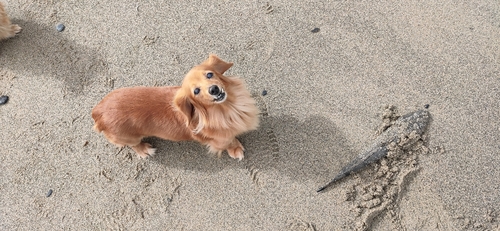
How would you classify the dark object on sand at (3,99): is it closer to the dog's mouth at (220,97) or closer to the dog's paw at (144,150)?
the dog's paw at (144,150)

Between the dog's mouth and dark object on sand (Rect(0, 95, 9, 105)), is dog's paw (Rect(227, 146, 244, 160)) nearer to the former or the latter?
the dog's mouth

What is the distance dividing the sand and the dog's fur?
130 millimetres

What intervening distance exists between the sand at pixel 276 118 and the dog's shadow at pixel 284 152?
0.01 meters

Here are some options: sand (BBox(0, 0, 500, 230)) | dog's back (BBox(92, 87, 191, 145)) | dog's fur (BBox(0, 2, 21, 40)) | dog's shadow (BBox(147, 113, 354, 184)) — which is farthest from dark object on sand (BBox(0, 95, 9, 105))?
dog's shadow (BBox(147, 113, 354, 184))

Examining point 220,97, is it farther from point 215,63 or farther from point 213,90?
point 215,63

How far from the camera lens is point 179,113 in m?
2.87

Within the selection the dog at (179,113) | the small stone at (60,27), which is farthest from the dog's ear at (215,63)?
the small stone at (60,27)

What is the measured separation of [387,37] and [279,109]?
1.28 meters

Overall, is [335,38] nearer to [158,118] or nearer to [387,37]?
[387,37]

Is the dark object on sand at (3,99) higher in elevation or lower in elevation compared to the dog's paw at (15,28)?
lower

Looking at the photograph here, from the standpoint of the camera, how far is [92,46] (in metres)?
3.91

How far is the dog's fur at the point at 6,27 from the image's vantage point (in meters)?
3.85

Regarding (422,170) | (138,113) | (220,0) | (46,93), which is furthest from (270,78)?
(46,93)

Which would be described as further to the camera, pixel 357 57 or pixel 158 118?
pixel 357 57
